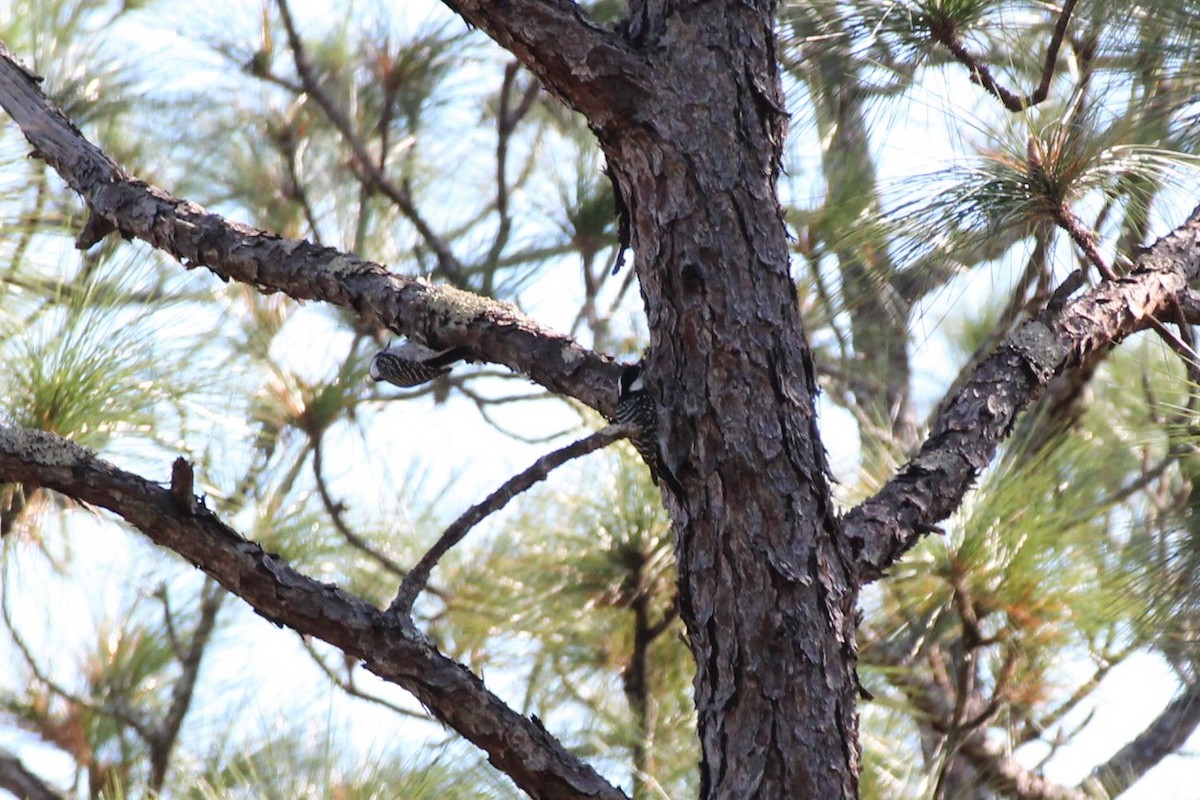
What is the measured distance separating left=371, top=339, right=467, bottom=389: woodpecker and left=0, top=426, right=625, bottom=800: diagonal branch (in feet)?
0.45

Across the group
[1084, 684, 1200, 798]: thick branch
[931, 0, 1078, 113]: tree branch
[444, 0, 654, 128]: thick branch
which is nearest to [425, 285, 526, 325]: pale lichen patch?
[444, 0, 654, 128]: thick branch

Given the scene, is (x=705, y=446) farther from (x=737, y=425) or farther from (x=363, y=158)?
(x=363, y=158)

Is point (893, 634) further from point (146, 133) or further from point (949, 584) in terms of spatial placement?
point (146, 133)

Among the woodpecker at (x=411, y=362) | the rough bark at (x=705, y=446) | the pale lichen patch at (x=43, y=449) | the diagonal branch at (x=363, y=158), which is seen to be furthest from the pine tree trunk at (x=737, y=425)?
the diagonal branch at (x=363, y=158)

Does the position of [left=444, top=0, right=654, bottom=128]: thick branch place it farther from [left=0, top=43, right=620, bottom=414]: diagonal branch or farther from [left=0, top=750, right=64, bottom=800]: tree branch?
[left=0, top=750, right=64, bottom=800]: tree branch

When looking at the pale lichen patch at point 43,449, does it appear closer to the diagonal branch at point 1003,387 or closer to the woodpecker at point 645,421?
the woodpecker at point 645,421

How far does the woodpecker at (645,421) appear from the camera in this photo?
2.15 feet

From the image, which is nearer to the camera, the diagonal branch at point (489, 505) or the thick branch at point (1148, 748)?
the diagonal branch at point (489, 505)


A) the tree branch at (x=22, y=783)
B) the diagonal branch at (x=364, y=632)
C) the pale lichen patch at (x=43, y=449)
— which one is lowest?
the diagonal branch at (x=364, y=632)

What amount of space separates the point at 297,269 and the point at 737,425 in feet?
0.90

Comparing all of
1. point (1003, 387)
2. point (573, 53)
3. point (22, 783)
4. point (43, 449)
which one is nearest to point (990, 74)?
point (1003, 387)

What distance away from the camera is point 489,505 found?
65cm

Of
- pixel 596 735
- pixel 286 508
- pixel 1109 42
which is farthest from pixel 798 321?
pixel 286 508

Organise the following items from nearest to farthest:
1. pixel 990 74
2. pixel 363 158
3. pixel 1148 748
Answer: pixel 990 74 → pixel 1148 748 → pixel 363 158
